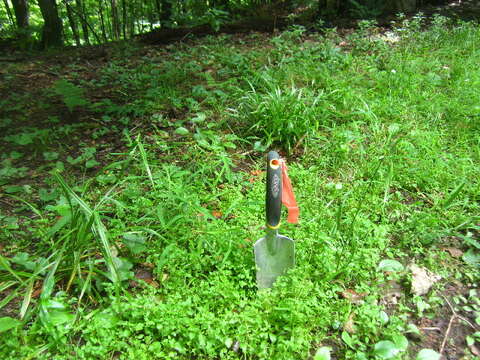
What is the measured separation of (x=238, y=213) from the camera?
2102 mm

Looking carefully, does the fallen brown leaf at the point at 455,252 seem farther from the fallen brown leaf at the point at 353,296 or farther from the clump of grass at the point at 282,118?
the clump of grass at the point at 282,118

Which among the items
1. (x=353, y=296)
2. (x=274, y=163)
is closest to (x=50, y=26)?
(x=274, y=163)

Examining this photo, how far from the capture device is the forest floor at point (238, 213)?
1.50 m

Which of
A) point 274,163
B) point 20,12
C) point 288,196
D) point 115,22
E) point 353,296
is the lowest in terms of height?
point 353,296

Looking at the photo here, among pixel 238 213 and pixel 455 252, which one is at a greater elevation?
pixel 238 213

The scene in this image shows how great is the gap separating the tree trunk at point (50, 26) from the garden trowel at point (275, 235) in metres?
6.37

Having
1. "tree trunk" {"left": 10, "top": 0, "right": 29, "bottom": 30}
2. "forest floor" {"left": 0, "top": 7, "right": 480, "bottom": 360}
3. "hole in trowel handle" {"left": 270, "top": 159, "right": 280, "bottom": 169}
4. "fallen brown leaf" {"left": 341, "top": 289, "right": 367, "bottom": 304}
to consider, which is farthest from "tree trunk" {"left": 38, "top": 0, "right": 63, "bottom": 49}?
"fallen brown leaf" {"left": 341, "top": 289, "right": 367, "bottom": 304}

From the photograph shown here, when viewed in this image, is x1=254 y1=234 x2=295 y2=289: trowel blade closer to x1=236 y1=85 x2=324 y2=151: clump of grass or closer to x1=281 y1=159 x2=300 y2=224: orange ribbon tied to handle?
x1=281 y1=159 x2=300 y2=224: orange ribbon tied to handle

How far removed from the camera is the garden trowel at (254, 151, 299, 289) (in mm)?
1486

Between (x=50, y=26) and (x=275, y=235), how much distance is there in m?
6.57

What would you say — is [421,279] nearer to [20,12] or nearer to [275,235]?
[275,235]

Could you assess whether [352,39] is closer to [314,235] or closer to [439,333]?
[314,235]

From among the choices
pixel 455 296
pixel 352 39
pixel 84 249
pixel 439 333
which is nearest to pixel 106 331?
pixel 84 249

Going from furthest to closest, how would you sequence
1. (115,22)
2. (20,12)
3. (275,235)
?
(115,22)
(20,12)
(275,235)
